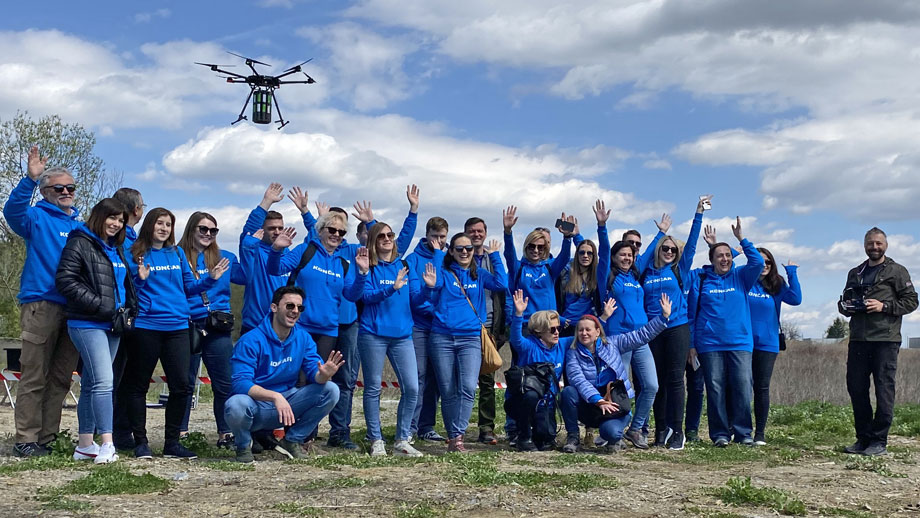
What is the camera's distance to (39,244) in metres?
7.77

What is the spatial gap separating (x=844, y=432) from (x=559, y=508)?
713cm

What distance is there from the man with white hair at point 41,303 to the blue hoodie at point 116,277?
0.37 m

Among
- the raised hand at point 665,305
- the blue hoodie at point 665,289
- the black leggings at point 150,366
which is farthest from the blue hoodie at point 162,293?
the blue hoodie at point 665,289

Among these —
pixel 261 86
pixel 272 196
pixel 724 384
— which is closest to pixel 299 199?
pixel 272 196

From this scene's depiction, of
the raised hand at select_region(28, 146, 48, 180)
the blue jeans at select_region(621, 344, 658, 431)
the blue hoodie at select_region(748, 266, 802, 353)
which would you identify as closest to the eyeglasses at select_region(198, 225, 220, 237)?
the raised hand at select_region(28, 146, 48, 180)

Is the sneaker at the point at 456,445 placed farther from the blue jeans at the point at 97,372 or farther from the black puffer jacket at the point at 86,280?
the black puffer jacket at the point at 86,280

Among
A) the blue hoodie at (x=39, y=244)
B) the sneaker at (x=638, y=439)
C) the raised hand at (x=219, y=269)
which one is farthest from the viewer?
the sneaker at (x=638, y=439)

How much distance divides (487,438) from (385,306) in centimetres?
249

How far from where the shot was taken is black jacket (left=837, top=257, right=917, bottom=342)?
950cm

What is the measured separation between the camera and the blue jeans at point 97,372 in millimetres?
7398

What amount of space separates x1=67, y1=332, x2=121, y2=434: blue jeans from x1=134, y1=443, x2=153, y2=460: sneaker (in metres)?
0.45

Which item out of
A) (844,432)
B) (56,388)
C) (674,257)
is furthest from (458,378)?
(844,432)

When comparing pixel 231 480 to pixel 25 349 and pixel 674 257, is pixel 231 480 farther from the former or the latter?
pixel 674 257

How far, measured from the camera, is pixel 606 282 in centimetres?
984
